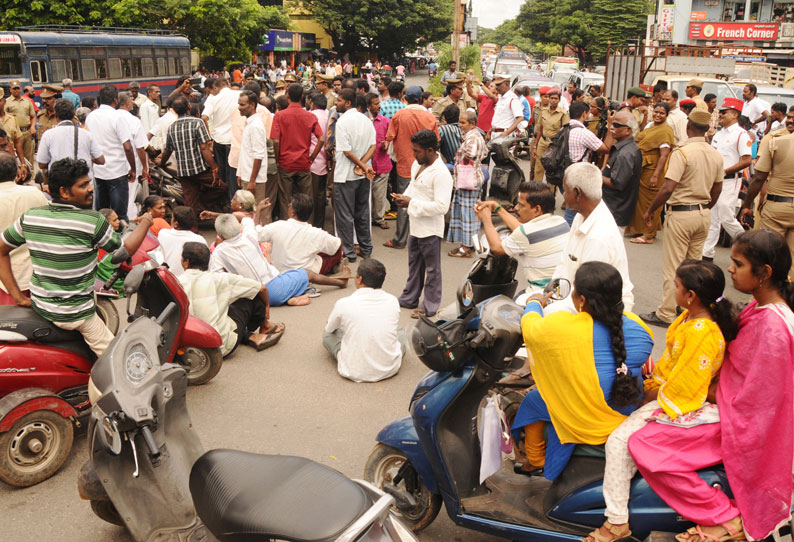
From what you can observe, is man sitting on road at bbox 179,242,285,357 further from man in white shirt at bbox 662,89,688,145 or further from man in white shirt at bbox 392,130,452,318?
man in white shirt at bbox 662,89,688,145

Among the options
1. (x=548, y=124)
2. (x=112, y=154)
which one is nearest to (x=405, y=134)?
(x=548, y=124)

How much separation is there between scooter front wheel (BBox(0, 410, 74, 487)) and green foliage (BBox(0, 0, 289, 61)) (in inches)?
1069

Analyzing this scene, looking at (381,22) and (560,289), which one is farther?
(381,22)

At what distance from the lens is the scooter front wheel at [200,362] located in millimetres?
5355

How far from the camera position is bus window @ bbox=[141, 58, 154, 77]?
2311cm

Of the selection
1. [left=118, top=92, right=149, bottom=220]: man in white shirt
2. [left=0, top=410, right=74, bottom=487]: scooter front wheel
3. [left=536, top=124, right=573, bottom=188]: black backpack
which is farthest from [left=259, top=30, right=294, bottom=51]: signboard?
[left=0, top=410, right=74, bottom=487]: scooter front wheel

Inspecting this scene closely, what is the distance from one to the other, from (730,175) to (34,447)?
8022mm

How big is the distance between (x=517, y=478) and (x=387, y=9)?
169ft

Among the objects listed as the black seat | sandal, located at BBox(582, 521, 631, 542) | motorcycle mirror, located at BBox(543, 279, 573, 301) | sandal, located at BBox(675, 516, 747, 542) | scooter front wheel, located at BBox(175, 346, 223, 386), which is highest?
motorcycle mirror, located at BBox(543, 279, 573, 301)

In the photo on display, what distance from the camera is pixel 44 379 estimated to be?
4344 millimetres

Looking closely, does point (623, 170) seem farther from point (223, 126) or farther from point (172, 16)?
point (172, 16)

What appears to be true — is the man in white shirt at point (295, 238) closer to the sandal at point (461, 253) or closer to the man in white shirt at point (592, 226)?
the sandal at point (461, 253)

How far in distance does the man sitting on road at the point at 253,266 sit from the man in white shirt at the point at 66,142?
2.20 m

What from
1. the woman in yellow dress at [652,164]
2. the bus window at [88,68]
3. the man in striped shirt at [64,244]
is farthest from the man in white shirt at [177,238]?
the bus window at [88,68]
